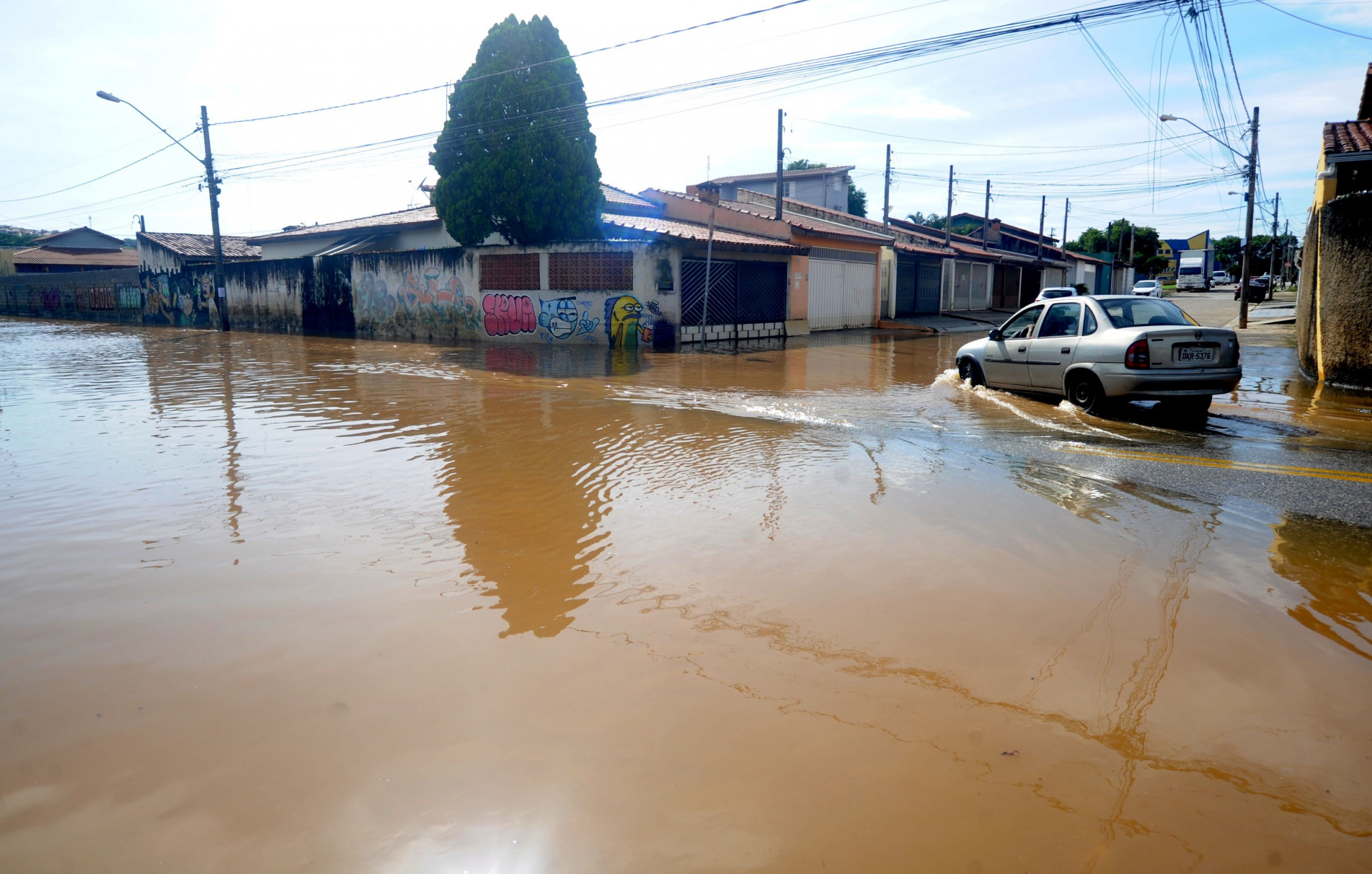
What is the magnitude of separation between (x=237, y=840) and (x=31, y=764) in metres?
0.96

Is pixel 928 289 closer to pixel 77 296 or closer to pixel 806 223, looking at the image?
pixel 806 223

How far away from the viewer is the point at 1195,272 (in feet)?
223

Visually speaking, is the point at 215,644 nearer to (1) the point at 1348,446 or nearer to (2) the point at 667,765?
(2) the point at 667,765

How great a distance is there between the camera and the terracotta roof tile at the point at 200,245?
115ft

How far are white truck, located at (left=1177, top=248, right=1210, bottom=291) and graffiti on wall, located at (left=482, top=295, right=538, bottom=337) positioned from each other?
60.8m

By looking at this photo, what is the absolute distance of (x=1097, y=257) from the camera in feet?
190

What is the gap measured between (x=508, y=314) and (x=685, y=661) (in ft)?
66.8

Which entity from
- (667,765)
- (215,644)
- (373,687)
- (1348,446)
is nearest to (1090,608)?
(667,765)

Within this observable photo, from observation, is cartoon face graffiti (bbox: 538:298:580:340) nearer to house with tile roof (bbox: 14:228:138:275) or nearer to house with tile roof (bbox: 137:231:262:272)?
house with tile roof (bbox: 137:231:262:272)

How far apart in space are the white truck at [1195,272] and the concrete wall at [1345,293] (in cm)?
6122

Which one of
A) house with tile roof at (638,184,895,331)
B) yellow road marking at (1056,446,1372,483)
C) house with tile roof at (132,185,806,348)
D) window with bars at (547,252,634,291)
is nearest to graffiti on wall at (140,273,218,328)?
house with tile roof at (132,185,806,348)

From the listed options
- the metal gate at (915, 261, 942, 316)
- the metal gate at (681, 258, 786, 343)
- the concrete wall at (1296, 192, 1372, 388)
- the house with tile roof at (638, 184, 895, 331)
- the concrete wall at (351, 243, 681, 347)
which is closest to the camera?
the concrete wall at (1296, 192, 1372, 388)

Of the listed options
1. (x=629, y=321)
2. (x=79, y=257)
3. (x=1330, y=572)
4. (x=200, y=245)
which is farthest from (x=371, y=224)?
(x=79, y=257)

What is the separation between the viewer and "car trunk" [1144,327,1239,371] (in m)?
8.42
